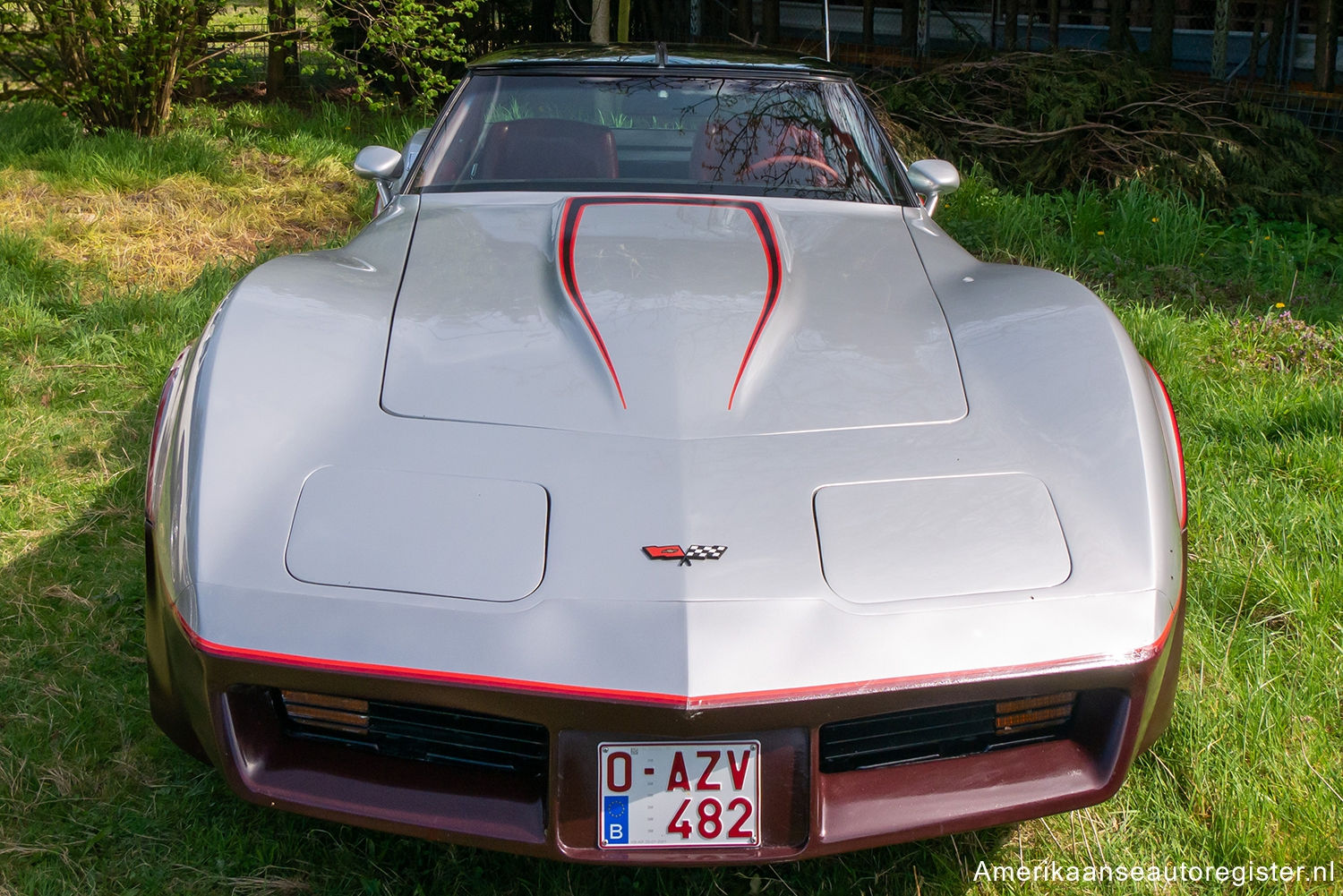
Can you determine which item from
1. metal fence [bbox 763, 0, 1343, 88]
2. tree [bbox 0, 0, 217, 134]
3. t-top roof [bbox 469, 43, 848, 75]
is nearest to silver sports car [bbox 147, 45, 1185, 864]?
t-top roof [bbox 469, 43, 848, 75]

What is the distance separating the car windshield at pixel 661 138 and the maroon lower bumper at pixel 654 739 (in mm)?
1531

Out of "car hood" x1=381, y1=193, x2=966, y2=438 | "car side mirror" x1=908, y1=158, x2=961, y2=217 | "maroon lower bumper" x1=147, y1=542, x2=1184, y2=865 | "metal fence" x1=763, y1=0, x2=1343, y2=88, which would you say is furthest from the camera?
"metal fence" x1=763, y1=0, x2=1343, y2=88

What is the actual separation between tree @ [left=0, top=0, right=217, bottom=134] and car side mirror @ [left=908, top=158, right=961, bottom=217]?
4222mm

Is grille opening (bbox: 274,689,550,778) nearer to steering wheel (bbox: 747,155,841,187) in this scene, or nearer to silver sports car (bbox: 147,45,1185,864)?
silver sports car (bbox: 147,45,1185,864)

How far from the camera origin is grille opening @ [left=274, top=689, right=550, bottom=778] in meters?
1.47

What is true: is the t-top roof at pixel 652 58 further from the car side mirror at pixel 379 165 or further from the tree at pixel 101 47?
the tree at pixel 101 47

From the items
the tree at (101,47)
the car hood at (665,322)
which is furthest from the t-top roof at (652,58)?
the tree at (101,47)

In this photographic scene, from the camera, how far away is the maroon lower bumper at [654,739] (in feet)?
4.48

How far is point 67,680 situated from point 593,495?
4.59 ft

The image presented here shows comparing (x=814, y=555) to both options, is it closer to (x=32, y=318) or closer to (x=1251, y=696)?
(x=1251, y=696)

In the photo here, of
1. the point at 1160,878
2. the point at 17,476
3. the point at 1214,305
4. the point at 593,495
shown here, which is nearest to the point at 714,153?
the point at 593,495

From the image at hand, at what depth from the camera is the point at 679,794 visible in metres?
1.40

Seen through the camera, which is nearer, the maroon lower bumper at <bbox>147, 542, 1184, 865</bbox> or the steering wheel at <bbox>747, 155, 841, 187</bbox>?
the maroon lower bumper at <bbox>147, 542, 1184, 865</bbox>

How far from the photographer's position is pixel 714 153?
274 cm
